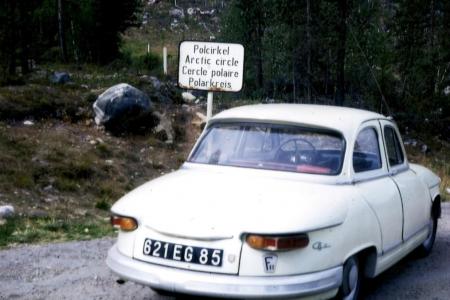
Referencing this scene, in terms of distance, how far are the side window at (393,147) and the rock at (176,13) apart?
2809 inches

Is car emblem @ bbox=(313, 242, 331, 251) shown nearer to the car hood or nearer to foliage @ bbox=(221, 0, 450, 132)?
the car hood

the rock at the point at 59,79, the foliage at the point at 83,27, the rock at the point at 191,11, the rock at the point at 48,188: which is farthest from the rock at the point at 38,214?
the rock at the point at 191,11

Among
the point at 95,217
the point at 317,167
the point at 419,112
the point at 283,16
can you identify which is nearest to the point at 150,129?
the point at 95,217

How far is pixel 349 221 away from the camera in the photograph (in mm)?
4742

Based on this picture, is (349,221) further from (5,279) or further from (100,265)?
(5,279)

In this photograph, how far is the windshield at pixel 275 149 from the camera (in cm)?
536

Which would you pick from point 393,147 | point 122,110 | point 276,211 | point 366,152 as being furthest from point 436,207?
point 122,110

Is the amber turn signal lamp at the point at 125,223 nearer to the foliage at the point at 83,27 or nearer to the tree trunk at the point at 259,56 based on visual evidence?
the tree trunk at the point at 259,56

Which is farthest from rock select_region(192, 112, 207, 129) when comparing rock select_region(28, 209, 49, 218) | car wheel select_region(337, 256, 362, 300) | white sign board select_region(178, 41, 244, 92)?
car wheel select_region(337, 256, 362, 300)

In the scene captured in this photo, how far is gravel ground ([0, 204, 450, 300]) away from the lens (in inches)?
217

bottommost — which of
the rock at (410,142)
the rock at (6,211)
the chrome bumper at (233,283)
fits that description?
the rock at (410,142)

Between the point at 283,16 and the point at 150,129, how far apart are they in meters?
14.8

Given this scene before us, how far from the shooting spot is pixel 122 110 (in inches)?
534

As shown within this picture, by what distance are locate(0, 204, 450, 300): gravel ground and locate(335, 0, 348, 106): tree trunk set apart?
16.8 m
